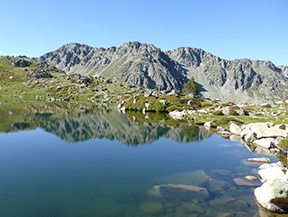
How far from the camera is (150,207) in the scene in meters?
17.1

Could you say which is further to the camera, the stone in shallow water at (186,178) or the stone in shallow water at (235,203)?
the stone in shallow water at (186,178)

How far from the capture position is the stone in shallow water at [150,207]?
16595 millimetres

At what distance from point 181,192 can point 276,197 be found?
9.10m

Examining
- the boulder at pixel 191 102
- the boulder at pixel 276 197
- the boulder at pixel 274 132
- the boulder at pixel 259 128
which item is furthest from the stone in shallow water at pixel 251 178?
the boulder at pixel 191 102

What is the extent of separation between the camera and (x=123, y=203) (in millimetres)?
17609

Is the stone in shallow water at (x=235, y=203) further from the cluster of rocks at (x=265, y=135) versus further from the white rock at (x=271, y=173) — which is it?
the cluster of rocks at (x=265, y=135)

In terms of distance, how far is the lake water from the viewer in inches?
664

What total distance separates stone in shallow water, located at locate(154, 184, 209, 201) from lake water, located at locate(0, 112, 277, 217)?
0.72 feet

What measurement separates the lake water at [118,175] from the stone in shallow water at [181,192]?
0.72 ft

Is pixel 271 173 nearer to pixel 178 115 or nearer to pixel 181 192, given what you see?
pixel 181 192

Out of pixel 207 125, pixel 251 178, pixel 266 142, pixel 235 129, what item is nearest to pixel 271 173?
pixel 251 178

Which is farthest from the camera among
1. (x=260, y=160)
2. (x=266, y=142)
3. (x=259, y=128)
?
(x=259, y=128)

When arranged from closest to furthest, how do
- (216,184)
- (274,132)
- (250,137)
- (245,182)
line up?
(216,184) → (245,182) → (274,132) → (250,137)

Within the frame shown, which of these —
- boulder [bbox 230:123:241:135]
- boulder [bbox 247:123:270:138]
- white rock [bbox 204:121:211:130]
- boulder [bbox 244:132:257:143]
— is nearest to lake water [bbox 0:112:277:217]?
boulder [bbox 244:132:257:143]
